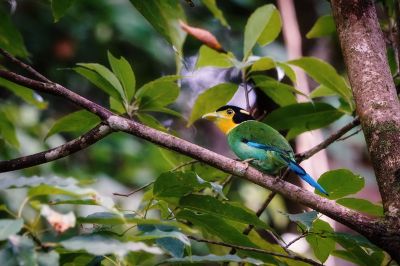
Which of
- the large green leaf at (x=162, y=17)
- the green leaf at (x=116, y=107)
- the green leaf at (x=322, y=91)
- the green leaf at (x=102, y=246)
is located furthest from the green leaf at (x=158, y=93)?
the green leaf at (x=102, y=246)

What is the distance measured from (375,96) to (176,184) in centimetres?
68

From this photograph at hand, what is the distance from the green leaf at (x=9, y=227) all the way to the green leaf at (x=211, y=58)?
1.49 m

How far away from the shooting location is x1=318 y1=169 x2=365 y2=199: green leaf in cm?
205

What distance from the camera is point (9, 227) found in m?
1.25

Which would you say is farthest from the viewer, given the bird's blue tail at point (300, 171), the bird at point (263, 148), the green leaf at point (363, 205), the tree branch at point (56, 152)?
the bird at point (263, 148)

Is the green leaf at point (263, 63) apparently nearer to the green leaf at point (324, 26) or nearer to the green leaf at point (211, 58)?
the green leaf at point (211, 58)

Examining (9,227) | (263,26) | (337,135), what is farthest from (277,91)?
(9,227)

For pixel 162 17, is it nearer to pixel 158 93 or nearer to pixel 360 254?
pixel 158 93

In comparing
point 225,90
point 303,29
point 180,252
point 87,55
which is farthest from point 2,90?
point 180,252

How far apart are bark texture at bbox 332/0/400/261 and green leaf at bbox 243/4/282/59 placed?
722 millimetres

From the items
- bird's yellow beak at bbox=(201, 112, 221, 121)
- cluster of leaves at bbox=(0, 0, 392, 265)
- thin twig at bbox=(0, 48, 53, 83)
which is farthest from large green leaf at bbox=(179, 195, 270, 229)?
bird's yellow beak at bbox=(201, 112, 221, 121)

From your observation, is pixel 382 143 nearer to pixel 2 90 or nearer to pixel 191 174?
pixel 191 174

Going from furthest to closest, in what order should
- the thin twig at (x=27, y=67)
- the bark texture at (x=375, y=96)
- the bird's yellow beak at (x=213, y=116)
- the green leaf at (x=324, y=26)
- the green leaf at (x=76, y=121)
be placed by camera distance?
the bird's yellow beak at (x=213, y=116)
the green leaf at (x=324, y=26)
the green leaf at (x=76, y=121)
the thin twig at (x=27, y=67)
the bark texture at (x=375, y=96)

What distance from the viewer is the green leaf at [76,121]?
7.63 ft
